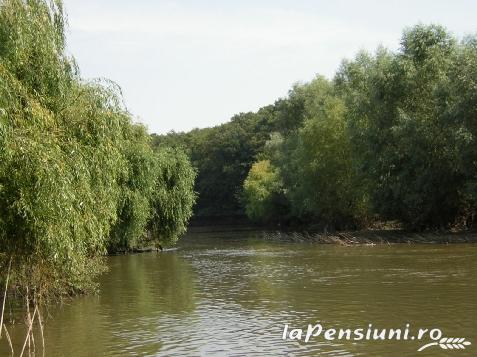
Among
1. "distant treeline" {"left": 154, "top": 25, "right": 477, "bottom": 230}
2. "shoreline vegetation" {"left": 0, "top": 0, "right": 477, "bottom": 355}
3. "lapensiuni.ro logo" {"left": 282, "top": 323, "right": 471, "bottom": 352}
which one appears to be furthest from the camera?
"distant treeline" {"left": 154, "top": 25, "right": 477, "bottom": 230}

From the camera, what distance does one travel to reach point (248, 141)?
361ft

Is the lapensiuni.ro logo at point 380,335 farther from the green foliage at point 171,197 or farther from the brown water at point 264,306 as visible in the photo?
the green foliage at point 171,197

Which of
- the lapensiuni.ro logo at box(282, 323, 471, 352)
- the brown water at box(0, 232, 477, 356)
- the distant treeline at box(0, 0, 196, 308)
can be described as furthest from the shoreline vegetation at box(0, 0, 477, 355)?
the lapensiuni.ro logo at box(282, 323, 471, 352)

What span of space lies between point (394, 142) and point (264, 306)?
106ft

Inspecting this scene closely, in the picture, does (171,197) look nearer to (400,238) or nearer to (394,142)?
(400,238)

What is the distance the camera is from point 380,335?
1606 cm

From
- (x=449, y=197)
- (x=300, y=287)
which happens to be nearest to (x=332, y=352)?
(x=300, y=287)

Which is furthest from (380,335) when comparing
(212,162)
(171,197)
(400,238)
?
(212,162)

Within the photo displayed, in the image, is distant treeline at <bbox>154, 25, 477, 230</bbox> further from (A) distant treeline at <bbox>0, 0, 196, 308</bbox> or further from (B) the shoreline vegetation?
(A) distant treeline at <bbox>0, 0, 196, 308</bbox>

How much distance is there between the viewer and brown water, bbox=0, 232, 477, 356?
15.5 metres

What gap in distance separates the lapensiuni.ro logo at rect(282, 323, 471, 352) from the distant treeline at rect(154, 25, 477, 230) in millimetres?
27525

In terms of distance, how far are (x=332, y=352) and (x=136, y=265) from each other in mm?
22534

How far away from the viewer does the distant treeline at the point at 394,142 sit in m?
44.1

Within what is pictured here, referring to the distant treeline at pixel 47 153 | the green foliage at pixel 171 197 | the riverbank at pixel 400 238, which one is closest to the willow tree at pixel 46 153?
the distant treeline at pixel 47 153
